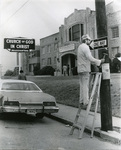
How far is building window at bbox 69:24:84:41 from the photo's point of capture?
3203 cm

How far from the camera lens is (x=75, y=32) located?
3303 centimetres

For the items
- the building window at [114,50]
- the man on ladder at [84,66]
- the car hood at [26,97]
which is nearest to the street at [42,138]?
the car hood at [26,97]

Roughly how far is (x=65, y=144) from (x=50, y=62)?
3611 centimetres

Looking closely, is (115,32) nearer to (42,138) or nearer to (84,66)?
(84,66)

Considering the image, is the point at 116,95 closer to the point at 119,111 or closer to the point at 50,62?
the point at 119,111

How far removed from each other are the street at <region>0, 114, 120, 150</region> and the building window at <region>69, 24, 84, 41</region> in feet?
81.6

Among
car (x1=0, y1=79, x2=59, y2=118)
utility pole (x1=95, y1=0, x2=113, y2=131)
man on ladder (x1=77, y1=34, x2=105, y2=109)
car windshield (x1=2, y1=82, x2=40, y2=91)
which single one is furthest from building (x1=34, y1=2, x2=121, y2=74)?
man on ladder (x1=77, y1=34, x2=105, y2=109)

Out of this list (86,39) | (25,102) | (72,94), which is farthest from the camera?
(72,94)

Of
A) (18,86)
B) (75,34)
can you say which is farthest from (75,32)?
(18,86)

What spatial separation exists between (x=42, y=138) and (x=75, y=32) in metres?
27.8

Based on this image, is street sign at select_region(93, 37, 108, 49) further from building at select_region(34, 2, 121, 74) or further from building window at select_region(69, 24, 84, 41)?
building window at select_region(69, 24, 84, 41)

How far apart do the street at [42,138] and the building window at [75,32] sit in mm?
24871

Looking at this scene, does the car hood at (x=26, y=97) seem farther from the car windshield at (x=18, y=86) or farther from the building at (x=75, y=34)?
the building at (x=75, y=34)

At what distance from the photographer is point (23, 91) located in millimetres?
8852
